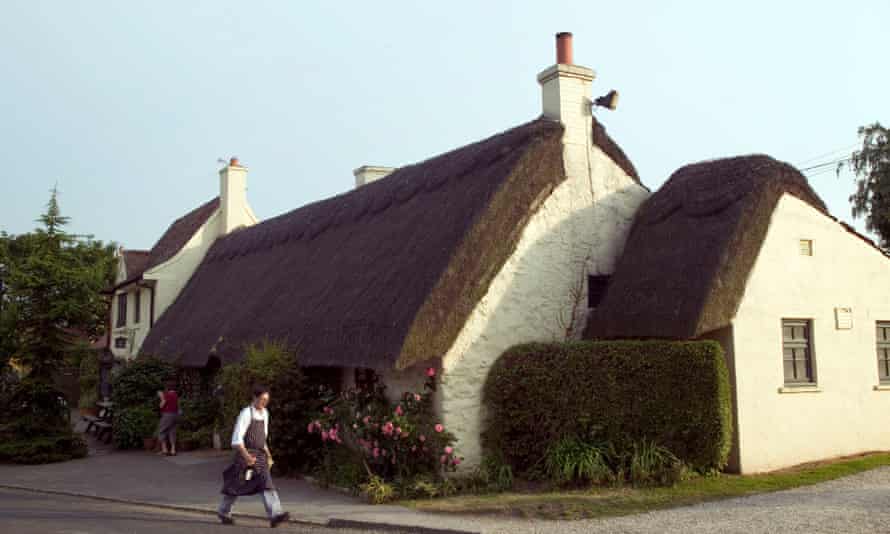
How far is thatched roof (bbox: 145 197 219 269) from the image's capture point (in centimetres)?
2690

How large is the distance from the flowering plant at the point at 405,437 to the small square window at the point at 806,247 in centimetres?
683

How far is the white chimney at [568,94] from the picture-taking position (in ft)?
48.2

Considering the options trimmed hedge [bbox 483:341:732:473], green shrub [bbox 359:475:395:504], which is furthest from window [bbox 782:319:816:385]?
green shrub [bbox 359:475:395:504]

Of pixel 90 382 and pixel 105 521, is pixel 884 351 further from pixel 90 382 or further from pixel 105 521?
pixel 90 382

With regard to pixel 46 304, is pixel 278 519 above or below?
below

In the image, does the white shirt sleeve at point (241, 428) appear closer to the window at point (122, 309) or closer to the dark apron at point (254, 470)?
the dark apron at point (254, 470)

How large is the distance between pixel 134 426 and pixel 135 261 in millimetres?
11464

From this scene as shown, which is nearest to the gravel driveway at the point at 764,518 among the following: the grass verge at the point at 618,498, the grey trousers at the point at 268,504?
the grass verge at the point at 618,498

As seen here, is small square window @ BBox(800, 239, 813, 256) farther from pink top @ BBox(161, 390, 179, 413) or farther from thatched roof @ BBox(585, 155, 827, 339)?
pink top @ BBox(161, 390, 179, 413)

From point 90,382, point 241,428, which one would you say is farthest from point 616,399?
point 90,382

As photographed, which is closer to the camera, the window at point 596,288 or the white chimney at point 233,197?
the window at point 596,288

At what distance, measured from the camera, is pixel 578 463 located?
11.3 meters

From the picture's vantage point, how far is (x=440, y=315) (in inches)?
482

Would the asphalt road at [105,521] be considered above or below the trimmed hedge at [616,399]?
below
